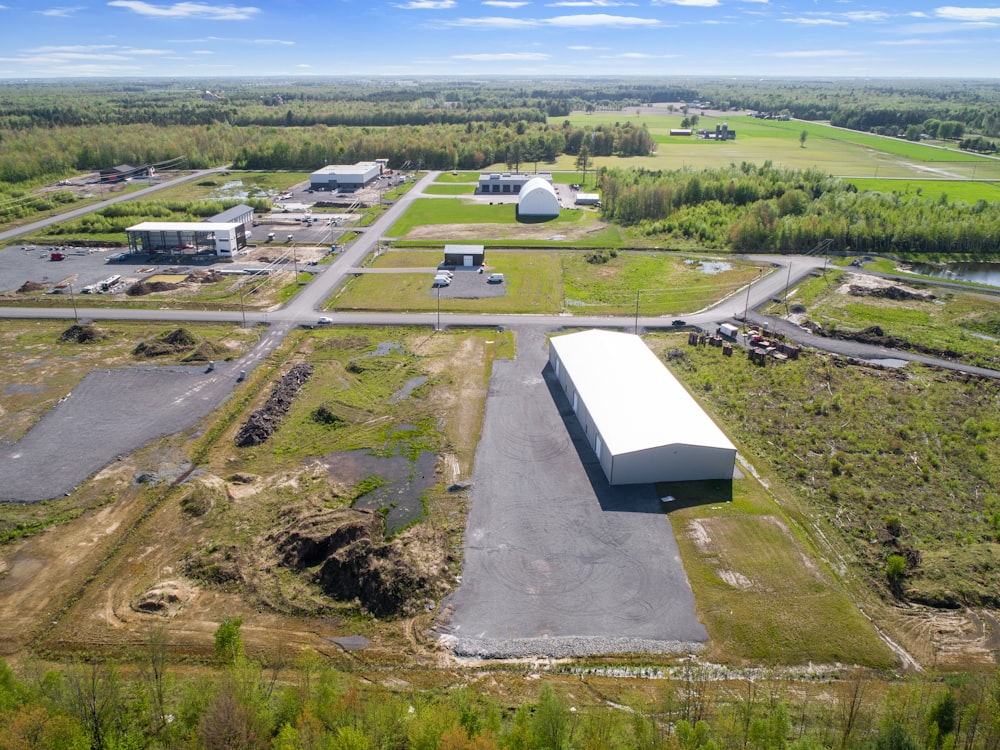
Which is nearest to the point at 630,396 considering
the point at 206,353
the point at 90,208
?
the point at 206,353

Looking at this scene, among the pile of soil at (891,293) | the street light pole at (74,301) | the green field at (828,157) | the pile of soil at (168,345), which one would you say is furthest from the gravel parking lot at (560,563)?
the green field at (828,157)

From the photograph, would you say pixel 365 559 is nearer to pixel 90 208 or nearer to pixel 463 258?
pixel 463 258

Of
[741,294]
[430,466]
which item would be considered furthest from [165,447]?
[741,294]

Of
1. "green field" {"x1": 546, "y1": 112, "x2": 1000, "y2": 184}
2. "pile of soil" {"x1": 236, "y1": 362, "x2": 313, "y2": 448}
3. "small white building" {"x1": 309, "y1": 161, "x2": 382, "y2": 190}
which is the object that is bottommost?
"pile of soil" {"x1": 236, "y1": 362, "x2": 313, "y2": 448}

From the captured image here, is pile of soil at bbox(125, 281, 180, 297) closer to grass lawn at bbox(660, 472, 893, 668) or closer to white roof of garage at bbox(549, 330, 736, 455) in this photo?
white roof of garage at bbox(549, 330, 736, 455)

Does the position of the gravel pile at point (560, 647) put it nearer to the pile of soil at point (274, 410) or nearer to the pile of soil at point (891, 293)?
the pile of soil at point (274, 410)

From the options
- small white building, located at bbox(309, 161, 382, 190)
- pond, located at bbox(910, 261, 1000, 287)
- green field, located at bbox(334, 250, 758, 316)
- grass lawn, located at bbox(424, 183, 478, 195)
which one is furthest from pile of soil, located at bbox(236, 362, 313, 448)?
small white building, located at bbox(309, 161, 382, 190)
